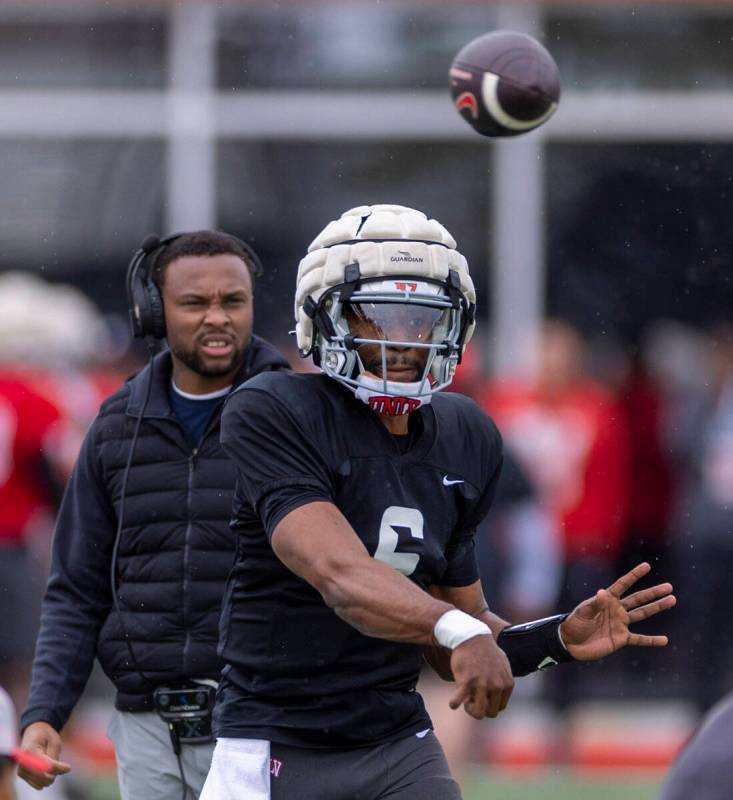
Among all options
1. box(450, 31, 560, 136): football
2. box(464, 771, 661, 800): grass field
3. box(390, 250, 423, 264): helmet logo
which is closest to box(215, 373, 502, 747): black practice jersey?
box(390, 250, 423, 264): helmet logo

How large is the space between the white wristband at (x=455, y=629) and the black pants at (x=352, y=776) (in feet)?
1.68

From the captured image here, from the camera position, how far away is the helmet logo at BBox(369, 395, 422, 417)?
4070 millimetres

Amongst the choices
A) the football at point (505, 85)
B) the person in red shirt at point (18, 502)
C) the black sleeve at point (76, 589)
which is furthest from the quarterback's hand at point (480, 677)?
the person in red shirt at point (18, 502)

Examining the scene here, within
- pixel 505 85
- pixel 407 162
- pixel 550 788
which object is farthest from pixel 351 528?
pixel 407 162

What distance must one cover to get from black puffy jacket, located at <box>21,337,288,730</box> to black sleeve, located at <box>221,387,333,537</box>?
795 millimetres

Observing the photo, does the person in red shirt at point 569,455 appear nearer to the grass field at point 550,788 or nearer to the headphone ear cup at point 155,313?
the grass field at point 550,788

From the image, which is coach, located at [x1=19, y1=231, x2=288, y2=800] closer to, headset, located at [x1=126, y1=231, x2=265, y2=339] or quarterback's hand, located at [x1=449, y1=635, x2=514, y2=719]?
headset, located at [x1=126, y1=231, x2=265, y2=339]

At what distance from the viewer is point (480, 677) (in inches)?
139

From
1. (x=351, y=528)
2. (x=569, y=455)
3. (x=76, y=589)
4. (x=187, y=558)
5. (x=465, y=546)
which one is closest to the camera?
(x=351, y=528)

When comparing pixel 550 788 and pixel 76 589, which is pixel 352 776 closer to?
pixel 76 589

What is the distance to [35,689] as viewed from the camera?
4.90 meters

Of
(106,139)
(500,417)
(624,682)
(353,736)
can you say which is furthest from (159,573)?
(106,139)

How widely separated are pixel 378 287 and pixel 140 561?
115cm

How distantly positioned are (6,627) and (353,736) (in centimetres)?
427
